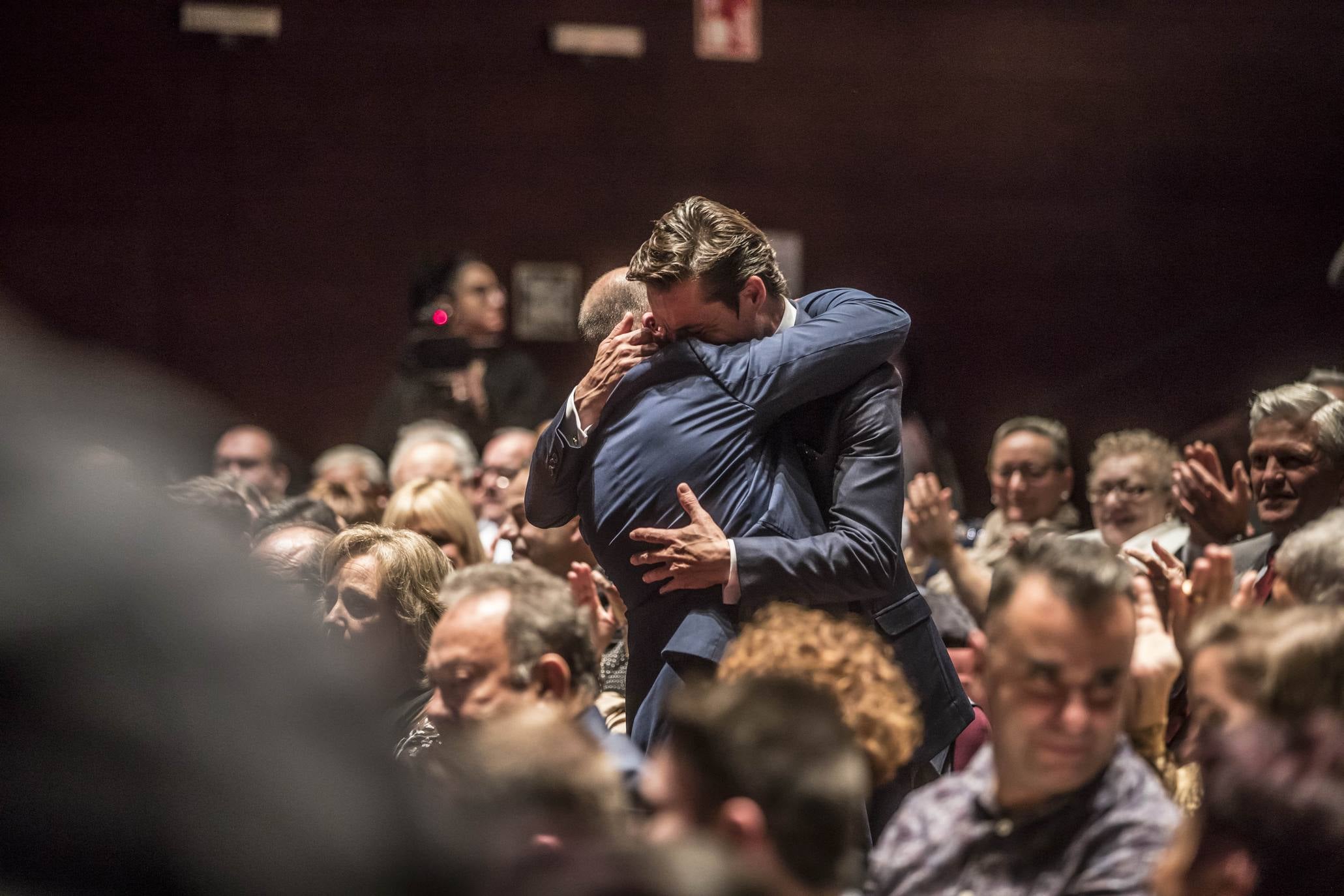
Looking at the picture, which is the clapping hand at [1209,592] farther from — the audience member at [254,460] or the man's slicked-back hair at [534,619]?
the audience member at [254,460]

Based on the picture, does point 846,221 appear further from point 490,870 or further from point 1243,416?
point 490,870

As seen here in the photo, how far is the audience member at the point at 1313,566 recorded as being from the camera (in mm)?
2064

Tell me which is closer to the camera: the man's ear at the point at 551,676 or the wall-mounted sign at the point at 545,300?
the man's ear at the point at 551,676

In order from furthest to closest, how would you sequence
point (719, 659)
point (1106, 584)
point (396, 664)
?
1. point (396, 664)
2. point (719, 659)
3. point (1106, 584)

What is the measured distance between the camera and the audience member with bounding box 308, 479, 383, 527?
173 inches

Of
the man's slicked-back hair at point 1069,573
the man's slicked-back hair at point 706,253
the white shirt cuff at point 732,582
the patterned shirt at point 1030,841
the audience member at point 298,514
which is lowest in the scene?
the audience member at point 298,514

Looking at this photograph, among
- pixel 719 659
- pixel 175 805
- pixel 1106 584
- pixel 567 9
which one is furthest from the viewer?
pixel 567 9

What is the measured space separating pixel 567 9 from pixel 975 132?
1.90 metres

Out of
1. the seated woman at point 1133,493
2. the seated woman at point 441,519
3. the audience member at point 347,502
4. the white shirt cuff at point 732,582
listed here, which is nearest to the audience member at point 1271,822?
the white shirt cuff at point 732,582

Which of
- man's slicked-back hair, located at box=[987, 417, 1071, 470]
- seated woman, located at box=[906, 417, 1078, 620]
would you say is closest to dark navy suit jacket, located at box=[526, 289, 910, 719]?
seated woman, located at box=[906, 417, 1078, 620]

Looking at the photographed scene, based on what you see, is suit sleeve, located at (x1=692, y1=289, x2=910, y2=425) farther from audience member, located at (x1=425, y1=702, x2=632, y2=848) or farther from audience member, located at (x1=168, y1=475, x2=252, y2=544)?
audience member, located at (x1=168, y1=475, x2=252, y2=544)

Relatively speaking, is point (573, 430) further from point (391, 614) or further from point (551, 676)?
point (391, 614)

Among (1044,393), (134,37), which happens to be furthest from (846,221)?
(134,37)

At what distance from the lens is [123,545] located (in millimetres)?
1083
